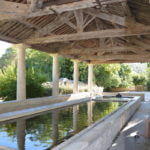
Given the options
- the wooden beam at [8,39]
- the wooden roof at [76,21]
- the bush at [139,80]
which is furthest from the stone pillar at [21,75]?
the bush at [139,80]

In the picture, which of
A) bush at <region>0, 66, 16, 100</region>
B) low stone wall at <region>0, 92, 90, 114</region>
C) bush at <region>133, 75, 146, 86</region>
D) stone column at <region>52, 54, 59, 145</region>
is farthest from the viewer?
bush at <region>133, 75, 146, 86</region>

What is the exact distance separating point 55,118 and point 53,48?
575 centimetres

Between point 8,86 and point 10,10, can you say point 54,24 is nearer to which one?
point 10,10

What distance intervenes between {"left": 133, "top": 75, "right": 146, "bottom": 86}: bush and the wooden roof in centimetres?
1743

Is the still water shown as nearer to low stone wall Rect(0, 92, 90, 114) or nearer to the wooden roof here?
low stone wall Rect(0, 92, 90, 114)

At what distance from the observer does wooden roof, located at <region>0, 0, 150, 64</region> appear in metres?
4.70

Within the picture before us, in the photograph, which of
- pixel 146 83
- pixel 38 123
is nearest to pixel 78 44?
pixel 38 123

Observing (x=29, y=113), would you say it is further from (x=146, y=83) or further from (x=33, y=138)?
(x=146, y=83)

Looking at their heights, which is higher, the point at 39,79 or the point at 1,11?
the point at 1,11

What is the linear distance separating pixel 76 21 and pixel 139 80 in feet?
69.2

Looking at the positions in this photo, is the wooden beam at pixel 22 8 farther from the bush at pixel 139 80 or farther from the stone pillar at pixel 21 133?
the bush at pixel 139 80

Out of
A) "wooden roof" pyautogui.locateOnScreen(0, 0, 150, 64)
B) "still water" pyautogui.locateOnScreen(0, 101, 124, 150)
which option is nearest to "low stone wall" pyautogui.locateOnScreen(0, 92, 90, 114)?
"still water" pyautogui.locateOnScreen(0, 101, 124, 150)

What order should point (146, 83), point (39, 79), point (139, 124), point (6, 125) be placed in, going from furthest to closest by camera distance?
point (146, 83)
point (39, 79)
point (139, 124)
point (6, 125)

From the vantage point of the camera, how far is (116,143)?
412cm
